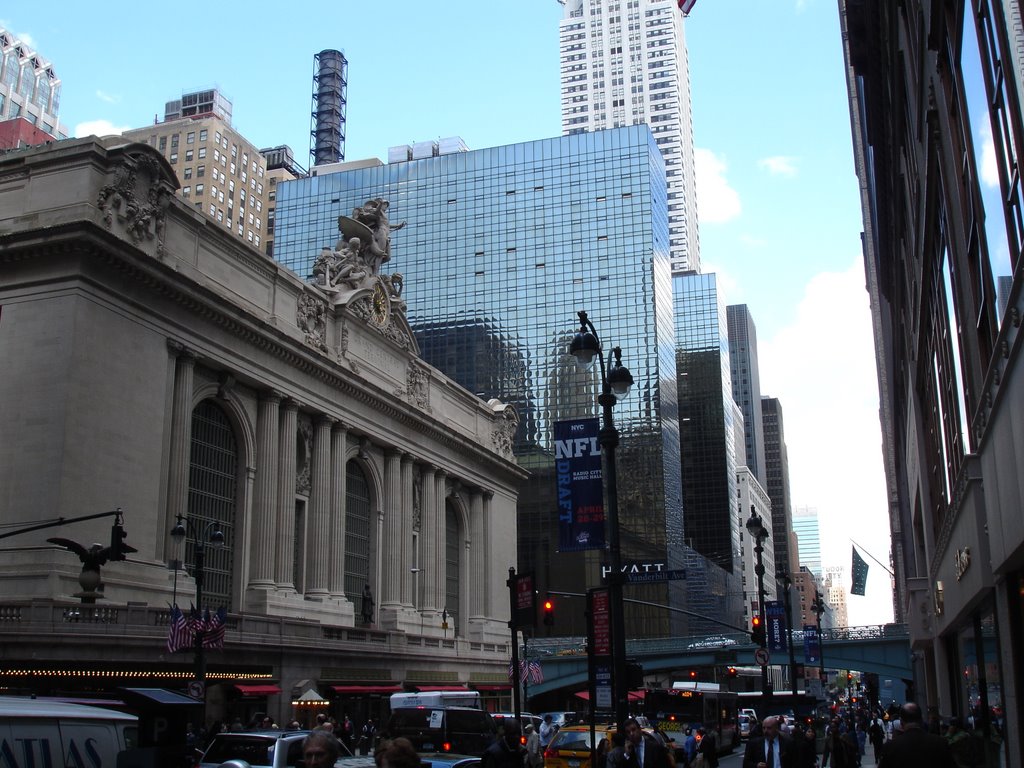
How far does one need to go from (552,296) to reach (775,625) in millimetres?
69101

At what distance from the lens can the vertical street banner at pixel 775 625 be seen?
4088 centimetres

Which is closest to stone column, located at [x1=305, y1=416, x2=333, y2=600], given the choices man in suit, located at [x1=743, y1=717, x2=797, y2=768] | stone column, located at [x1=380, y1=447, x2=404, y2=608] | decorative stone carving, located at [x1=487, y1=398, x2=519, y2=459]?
stone column, located at [x1=380, y1=447, x2=404, y2=608]

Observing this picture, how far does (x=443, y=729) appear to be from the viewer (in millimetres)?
25625

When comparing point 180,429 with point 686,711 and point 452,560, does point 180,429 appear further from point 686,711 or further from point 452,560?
point 452,560

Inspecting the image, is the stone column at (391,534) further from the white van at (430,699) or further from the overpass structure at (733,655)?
the white van at (430,699)

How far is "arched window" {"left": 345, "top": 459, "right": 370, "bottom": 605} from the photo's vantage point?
194ft

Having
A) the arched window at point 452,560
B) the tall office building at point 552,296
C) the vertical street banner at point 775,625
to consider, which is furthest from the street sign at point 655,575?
the tall office building at point 552,296

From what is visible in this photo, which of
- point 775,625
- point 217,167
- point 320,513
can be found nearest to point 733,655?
point 320,513

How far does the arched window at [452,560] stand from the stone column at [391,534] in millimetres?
7979

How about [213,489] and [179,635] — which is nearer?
[179,635]

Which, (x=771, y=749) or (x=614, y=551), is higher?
(x=614, y=551)

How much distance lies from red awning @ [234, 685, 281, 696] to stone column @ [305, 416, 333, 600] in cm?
937

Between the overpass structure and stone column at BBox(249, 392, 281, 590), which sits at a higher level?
stone column at BBox(249, 392, 281, 590)

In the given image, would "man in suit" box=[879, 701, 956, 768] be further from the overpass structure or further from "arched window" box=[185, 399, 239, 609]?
the overpass structure
